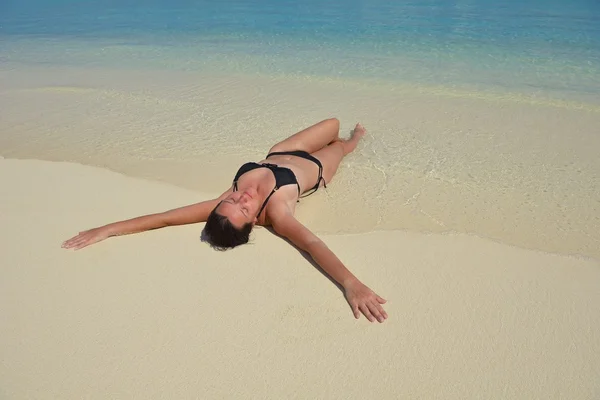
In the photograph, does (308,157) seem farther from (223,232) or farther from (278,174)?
(223,232)

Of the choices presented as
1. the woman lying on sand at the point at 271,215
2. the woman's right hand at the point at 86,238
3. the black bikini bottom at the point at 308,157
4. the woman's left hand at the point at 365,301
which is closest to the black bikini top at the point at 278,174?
the woman lying on sand at the point at 271,215

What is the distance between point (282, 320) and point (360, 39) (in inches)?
371

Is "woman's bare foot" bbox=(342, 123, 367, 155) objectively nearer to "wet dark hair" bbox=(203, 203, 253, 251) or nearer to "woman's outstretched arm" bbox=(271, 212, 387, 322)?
"woman's outstretched arm" bbox=(271, 212, 387, 322)

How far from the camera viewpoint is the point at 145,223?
387 cm

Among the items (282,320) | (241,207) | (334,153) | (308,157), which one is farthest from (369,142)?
(282,320)

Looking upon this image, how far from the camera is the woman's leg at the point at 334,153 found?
4.79 metres

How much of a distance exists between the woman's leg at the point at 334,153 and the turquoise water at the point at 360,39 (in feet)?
10.6

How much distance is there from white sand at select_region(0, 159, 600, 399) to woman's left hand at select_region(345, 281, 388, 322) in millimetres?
62

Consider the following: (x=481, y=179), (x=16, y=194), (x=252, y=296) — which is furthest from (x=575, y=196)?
(x=16, y=194)

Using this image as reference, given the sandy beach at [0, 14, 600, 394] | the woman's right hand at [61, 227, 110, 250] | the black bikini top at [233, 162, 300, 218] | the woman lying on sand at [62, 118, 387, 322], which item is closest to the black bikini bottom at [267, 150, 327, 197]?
the woman lying on sand at [62, 118, 387, 322]

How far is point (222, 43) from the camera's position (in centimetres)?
1140

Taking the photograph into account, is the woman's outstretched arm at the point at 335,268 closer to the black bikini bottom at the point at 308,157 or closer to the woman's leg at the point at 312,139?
the black bikini bottom at the point at 308,157

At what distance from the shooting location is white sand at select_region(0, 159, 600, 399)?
8.44 ft

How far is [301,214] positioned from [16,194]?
2648 millimetres
